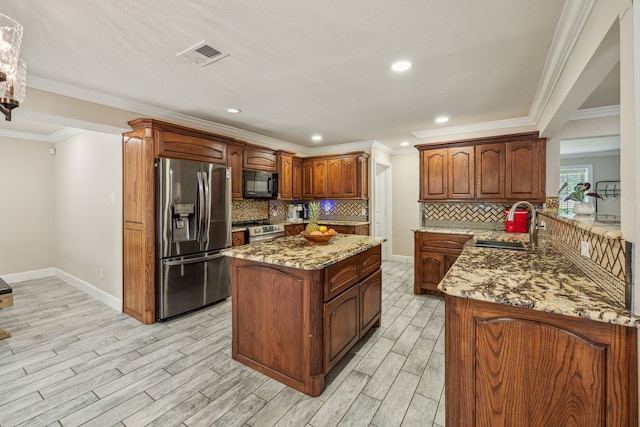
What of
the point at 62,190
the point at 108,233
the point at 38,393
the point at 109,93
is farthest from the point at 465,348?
the point at 62,190

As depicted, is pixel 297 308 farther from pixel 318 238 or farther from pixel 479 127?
pixel 479 127

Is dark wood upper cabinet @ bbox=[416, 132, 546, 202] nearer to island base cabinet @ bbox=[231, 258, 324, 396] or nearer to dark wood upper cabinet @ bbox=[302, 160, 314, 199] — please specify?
dark wood upper cabinet @ bbox=[302, 160, 314, 199]

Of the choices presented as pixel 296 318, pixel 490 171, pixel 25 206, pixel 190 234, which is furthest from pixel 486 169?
pixel 25 206

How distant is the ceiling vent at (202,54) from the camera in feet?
6.91

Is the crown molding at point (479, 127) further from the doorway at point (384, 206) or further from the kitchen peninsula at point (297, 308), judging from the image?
the kitchen peninsula at point (297, 308)

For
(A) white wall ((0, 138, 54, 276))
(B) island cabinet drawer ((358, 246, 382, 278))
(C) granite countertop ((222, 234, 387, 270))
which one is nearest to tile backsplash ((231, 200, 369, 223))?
(C) granite countertop ((222, 234, 387, 270))

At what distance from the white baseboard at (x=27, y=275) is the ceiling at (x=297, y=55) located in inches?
141

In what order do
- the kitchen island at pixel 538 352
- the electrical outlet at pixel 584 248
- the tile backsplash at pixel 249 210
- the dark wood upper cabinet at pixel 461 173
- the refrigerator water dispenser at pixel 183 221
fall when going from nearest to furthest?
the kitchen island at pixel 538 352 → the electrical outlet at pixel 584 248 → the refrigerator water dispenser at pixel 183 221 → the dark wood upper cabinet at pixel 461 173 → the tile backsplash at pixel 249 210

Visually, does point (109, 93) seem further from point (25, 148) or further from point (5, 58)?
point (25, 148)

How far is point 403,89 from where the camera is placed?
2.94 meters

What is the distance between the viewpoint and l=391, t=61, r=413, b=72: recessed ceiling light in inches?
93.7

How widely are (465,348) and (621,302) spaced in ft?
2.04

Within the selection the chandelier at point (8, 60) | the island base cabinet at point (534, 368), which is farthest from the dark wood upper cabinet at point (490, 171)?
the chandelier at point (8, 60)

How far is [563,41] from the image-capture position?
1928mm
